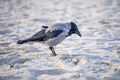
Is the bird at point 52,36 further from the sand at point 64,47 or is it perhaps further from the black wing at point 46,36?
the sand at point 64,47

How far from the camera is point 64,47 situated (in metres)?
7.37

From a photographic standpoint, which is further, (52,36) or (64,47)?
(64,47)

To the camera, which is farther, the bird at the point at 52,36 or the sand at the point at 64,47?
the bird at the point at 52,36

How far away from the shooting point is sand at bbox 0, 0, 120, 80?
18.0ft

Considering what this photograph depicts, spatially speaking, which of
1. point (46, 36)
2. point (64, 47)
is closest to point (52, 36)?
point (46, 36)

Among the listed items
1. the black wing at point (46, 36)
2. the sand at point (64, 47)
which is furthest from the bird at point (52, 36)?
the sand at point (64, 47)

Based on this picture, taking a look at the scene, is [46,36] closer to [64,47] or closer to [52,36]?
[52,36]

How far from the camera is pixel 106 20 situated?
10.5 m

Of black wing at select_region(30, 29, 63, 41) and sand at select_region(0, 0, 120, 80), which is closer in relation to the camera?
sand at select_region(0, 0, 120, 80)

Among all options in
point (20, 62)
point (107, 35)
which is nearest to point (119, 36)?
point (107, 35)

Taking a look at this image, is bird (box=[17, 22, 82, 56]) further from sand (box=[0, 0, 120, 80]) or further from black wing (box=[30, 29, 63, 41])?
sand (box=[0, 0, 120, 80])

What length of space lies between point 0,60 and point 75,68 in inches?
64.9

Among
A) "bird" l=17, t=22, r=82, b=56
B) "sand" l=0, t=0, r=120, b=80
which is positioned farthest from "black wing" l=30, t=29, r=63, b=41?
"sand" l=0, t=0, r=120, b=80

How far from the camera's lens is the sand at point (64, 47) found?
5.47 m
